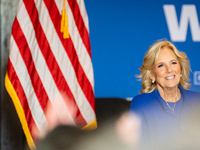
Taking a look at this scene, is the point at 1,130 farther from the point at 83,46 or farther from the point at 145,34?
the point at 145,34

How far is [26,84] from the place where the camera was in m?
1.79

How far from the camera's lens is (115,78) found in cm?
197

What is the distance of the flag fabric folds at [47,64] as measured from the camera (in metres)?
1.78

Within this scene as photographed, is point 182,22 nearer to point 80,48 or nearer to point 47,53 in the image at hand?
point 80,48

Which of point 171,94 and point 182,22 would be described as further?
point 182,22

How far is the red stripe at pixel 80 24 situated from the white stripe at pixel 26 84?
53cm

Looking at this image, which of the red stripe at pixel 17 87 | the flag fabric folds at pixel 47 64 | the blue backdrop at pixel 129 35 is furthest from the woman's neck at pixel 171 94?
the red stripe at pixel 17 87

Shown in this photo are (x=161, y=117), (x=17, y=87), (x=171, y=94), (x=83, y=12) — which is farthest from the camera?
(x=83, y=12)

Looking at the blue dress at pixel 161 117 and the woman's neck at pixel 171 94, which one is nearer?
the blue dress at pixel 161 117

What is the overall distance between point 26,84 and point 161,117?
1.07 meters

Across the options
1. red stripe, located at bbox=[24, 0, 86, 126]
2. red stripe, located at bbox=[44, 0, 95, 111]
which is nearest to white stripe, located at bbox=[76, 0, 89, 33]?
red stripe, located at bbox=[44, 0, 95, 111]

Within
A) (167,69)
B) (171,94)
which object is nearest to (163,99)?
(171,94)

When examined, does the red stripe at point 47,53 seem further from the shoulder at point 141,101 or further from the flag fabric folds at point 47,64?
the shoulder at point 141,101

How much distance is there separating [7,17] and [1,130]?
105cm
